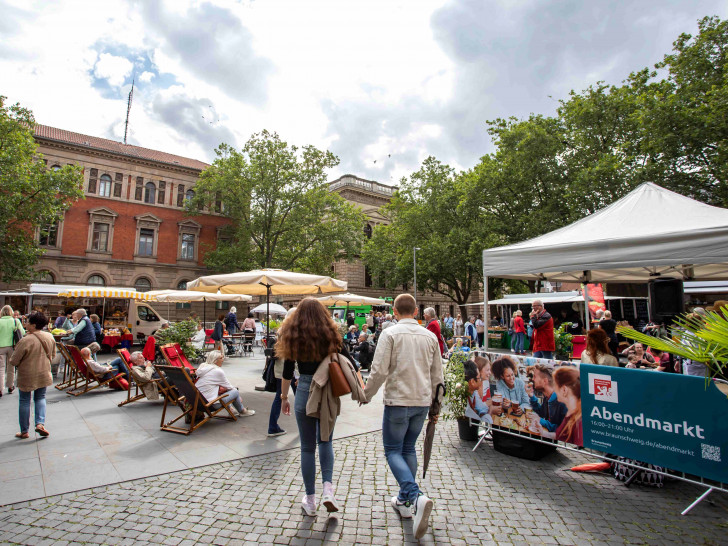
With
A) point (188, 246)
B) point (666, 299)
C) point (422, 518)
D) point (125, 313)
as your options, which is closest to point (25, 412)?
point (422, 518)

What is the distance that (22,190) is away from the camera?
23.6 m

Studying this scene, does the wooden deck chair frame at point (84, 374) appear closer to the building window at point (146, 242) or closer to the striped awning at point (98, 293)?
the striped awning at point (98, 293)

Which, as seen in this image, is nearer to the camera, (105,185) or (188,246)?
(105,185)

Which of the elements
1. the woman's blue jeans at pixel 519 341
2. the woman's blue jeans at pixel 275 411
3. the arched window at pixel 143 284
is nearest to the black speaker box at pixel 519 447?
the woman's blue jeans at pixel 275 411

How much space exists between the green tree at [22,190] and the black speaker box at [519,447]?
27975mm

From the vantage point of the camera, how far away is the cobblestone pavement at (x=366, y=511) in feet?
9.77

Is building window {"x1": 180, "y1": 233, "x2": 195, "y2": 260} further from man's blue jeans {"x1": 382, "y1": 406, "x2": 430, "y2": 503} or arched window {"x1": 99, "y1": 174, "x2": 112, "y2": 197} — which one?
man's blue jeans {"x1": 382, "y1": 406, "x2": 430, "y2": 503}

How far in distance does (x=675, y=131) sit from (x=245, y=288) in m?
17.6

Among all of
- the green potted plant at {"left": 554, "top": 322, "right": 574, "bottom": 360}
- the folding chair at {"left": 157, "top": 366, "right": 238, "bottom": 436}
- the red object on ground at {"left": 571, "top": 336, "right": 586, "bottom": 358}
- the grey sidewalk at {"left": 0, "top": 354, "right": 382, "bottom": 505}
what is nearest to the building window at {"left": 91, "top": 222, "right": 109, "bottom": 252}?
the grey sidewalk at {"left": 0, "top": 354, "right": 382, "bottom": 505}

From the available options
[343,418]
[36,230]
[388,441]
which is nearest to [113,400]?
[343,418]

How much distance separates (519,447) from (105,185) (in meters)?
36.6

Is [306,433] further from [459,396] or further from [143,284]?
[143,284]

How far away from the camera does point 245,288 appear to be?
34.7 feet

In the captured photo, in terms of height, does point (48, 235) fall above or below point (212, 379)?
above
